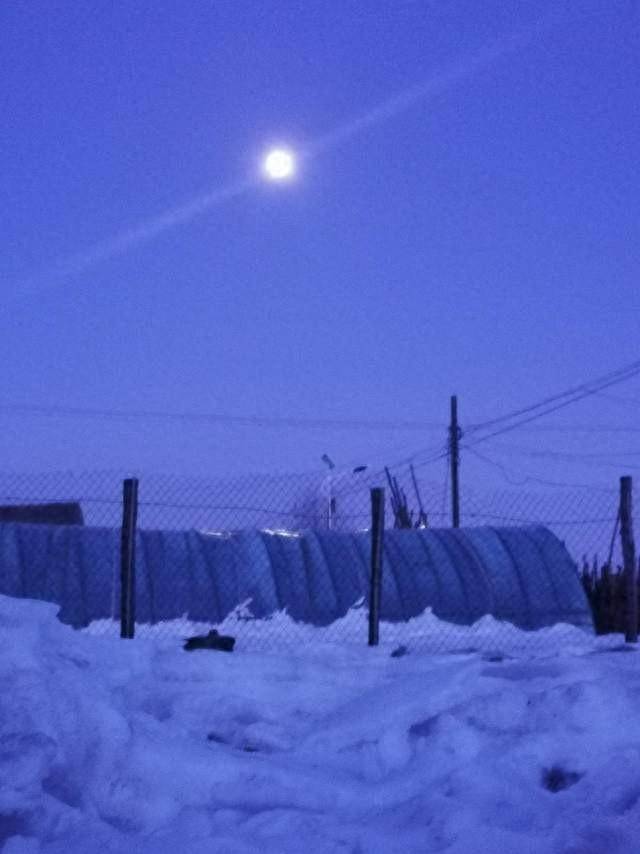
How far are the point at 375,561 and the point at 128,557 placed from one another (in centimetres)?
200

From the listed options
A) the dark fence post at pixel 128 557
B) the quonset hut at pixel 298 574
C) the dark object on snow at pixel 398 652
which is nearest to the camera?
the dark fence post at pixel 128 557

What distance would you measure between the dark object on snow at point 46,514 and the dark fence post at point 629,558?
13184mm

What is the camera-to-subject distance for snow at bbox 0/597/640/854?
13.9ft

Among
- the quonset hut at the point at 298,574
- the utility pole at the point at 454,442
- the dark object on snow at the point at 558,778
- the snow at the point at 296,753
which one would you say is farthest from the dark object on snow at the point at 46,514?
the dark object on snow at the point at 558,778

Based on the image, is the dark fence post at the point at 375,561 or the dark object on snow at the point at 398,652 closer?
the dark object on snow at the point at 398,652

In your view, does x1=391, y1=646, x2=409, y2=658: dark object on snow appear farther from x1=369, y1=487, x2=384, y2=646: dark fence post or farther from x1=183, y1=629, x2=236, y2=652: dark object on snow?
x1=183, y1=629, x2=236, y2=652: dark object on snow

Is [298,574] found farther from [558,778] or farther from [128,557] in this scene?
[558,778]

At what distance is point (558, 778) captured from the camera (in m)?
5.12

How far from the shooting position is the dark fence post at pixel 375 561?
9.10 m

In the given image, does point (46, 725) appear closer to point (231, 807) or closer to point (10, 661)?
point (10, 661)

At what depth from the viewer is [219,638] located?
866 centimetres

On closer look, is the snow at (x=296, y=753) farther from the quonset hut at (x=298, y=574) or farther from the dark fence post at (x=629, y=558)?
the quonset hut at (x=298, y=574)

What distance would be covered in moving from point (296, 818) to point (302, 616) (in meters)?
9.38

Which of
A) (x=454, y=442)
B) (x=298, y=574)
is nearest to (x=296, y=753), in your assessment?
(x=298, y=574)
